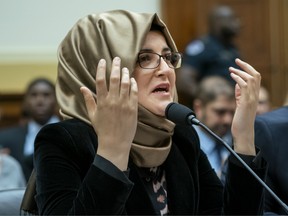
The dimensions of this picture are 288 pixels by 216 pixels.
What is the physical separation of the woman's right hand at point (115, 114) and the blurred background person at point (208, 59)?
12.9 feet

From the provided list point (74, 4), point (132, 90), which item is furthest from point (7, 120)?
point (132, 90)

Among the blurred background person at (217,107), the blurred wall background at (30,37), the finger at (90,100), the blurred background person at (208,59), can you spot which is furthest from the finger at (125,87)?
the blurred wall background at (30,37)

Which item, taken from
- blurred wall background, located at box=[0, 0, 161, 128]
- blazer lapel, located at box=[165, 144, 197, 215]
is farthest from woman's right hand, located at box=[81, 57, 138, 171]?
blurred wall background, located at box=[0, 0, 161, 128]

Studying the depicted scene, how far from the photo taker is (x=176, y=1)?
704 centimetres

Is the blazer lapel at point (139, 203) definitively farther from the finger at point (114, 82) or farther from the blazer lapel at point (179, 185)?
the finger at point (114, 82)

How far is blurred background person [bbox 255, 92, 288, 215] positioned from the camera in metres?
2.50

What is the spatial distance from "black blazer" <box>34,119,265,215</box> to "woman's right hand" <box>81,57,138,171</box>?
6 centimetres

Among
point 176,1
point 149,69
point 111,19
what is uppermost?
point 111,19

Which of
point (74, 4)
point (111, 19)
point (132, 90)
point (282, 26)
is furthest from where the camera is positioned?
point (282, 26)

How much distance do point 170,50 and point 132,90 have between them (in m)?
0.50

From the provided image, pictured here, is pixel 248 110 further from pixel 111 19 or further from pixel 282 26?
pixel 282 26

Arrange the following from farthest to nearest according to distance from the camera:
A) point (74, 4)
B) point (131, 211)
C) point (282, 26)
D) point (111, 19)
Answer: point (282, 26) < point (74, 4) < point (111, 19) < point (131, 211)

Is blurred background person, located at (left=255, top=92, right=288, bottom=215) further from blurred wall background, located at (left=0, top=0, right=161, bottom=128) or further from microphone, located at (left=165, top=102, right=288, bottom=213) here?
blurred wall background, located at (left=0, top=0, right=161, bottom=128)

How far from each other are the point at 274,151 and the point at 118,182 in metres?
0.85
